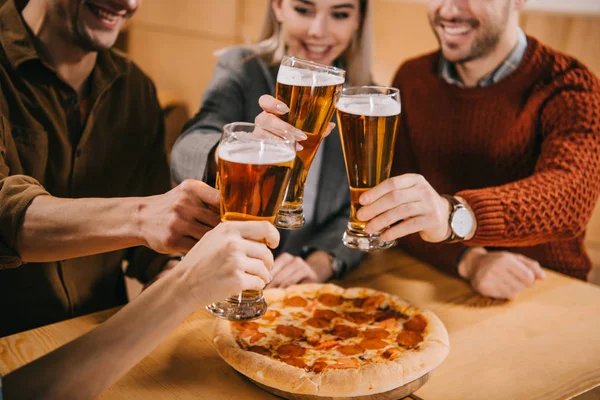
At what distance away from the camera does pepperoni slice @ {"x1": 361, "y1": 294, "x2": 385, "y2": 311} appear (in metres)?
1.42

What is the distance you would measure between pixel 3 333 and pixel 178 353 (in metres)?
0.74

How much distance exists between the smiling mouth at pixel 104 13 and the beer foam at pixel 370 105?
855 millimetres

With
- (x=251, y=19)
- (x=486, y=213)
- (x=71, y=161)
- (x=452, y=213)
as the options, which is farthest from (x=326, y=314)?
(x=251, y=19)

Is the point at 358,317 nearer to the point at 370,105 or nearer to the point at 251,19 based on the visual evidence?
the point at 370,105

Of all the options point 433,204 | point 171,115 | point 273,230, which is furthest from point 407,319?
point 171,115

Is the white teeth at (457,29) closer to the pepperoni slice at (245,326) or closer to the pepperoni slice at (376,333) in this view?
the pepperoni slice at (376,333)

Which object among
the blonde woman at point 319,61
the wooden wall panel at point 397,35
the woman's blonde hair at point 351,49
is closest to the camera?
the blonde woman at point 319,61

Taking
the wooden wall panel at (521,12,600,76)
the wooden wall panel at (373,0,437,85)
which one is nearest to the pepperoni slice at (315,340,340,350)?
the wooden wall panel at (521,12,600,76)

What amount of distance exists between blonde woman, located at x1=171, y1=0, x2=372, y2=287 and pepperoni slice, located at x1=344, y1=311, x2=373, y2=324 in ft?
0.88

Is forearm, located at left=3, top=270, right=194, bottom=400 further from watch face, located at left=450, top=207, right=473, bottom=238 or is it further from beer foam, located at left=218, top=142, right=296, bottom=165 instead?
watch face, located at left=450, top=207, right=473, bottom=238

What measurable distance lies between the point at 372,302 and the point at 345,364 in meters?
0.33

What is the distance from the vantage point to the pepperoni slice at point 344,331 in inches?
50.6

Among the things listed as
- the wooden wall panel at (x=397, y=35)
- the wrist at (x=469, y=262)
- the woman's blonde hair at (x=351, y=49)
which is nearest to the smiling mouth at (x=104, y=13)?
the woman's blonde hair at (x=351, y=49)

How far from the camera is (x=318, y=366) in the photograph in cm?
112
